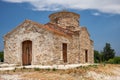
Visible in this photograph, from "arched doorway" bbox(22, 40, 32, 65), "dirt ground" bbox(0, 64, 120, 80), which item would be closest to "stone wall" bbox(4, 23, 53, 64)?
"arched doorway" bbox(22, 40, 32, 65)

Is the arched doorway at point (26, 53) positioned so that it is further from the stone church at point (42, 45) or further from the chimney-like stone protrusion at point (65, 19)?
the chimney-like stone protrusion at point (65, 19)

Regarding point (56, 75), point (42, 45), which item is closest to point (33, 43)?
point (42, 45)

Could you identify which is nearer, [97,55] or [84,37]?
[84,37]

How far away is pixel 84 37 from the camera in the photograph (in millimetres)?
24359

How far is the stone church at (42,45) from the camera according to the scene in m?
19.4

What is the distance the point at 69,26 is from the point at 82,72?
1325cm

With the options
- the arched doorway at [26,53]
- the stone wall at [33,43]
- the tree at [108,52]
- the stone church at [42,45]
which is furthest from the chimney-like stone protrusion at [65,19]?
the tree at [108,52]

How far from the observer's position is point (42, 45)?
1964 centimetres

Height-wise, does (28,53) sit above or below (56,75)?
above

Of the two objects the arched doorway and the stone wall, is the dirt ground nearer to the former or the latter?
the stone wall

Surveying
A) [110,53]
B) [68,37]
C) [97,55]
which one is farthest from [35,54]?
[97,55]

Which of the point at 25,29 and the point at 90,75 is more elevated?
the point at 25,29

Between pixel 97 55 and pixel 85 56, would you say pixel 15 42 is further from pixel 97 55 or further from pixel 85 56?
pixel 97 55

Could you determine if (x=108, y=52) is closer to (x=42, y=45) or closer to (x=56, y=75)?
(x=42, y=45)
